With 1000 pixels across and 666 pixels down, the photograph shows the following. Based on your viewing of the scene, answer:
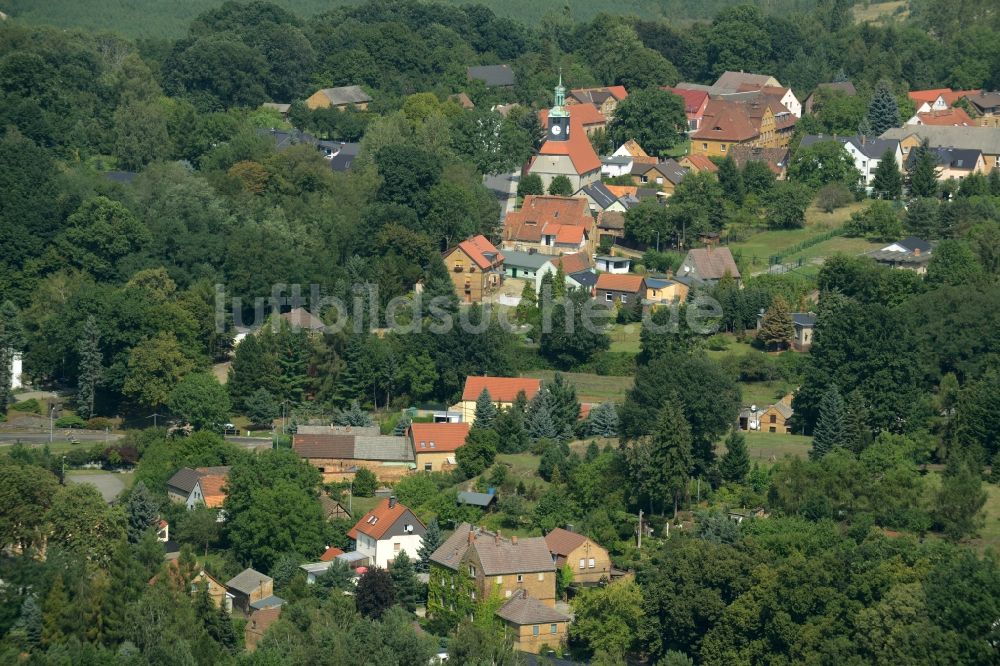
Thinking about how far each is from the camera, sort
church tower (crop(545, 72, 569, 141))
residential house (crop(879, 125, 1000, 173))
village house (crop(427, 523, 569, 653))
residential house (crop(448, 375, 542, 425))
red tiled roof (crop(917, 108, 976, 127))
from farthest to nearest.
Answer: red tiled roof (crop(917, 108, 976, 127)) → residential house (crop(879, 125, 1000, 173)) → church tower (crop(545, 72, 569, 141)) → residential house (crop(448, 375, 542, 425)) → village house (crop(427, 523, 569, 653))

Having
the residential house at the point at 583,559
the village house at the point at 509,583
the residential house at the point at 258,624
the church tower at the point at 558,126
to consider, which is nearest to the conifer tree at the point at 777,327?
the residential house at the point at 583,559

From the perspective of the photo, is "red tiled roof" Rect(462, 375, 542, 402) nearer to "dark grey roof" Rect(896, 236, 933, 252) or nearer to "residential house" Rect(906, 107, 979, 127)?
"dark grey roof" Rect(896, 236, 933, 252)

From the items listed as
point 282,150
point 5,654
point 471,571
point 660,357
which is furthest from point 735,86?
point 5,654

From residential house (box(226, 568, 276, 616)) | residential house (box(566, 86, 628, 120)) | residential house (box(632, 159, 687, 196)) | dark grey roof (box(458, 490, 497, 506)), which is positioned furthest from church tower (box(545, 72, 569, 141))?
residential house (box(226, 568, 276, 616))

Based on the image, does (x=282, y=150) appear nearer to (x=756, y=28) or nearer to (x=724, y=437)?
(x=724, y=437)

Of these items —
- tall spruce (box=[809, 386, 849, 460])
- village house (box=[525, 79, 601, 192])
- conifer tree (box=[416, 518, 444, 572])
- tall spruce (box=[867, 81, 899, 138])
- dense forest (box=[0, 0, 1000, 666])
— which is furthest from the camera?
tall spruce (box=[867, 81, 899, 138])

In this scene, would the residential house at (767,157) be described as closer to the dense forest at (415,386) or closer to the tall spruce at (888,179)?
the dense forest at (415,386)
